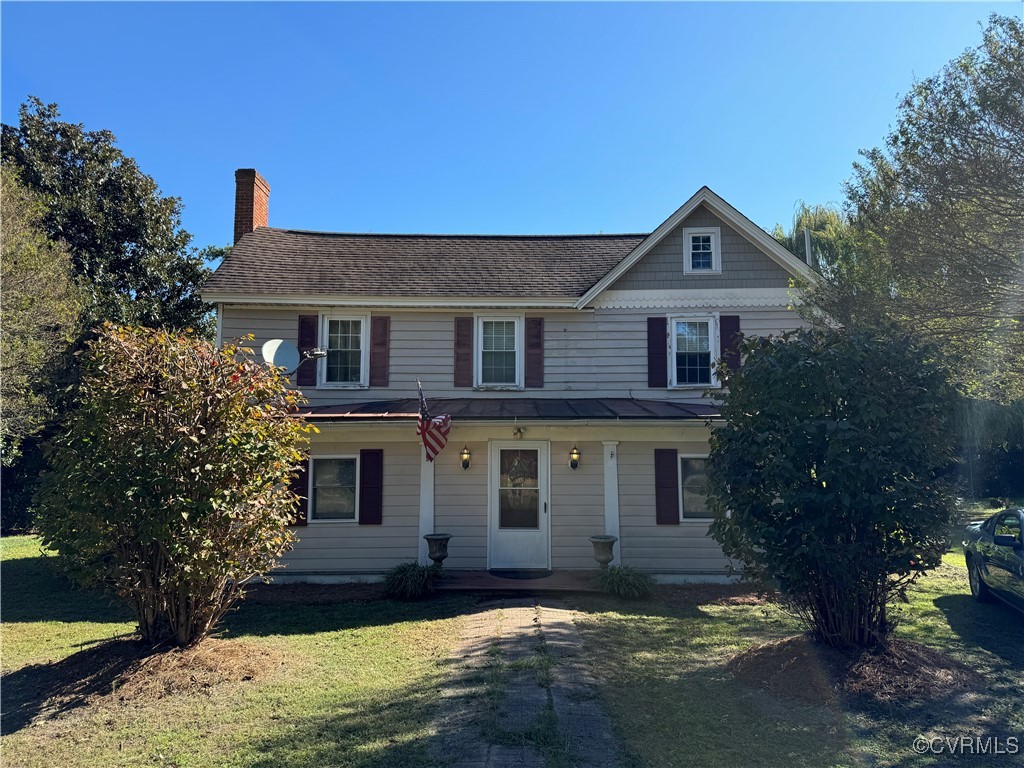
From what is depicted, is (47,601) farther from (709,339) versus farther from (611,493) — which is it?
(709,339)

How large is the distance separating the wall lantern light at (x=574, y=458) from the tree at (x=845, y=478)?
5.27 meters

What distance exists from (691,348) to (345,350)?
709cm

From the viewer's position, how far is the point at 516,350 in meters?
13.2

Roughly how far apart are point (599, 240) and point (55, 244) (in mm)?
14690

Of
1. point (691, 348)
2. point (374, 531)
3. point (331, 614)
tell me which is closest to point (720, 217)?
point (691, 348)

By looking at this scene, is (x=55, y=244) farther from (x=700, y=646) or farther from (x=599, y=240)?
(x=700, y=646)

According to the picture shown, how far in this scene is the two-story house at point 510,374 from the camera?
11656 millimetres

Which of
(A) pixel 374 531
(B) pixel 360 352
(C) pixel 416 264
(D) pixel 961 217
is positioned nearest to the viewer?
(D) pixel 961 217

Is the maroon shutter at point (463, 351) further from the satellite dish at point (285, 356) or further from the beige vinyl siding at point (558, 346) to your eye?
the satellite dish at point (285, 356)

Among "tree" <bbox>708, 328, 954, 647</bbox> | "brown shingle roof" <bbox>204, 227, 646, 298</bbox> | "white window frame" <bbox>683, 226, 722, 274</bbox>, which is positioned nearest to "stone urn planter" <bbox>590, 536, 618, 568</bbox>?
"tree" <bbox>708, 328, 954, 647</bbox>

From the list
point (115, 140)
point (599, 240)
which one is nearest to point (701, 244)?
point (599, 240)

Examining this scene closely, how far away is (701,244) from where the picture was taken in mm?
13430

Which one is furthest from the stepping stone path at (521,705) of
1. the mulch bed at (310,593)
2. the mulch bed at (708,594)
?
the mulch bed at (310,593)

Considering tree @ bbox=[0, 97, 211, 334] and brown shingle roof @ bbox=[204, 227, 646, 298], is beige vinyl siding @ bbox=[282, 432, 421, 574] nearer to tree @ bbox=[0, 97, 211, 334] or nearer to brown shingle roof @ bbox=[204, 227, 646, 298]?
brown shingle roof @ bbox=[204, 227, 646, 298]
